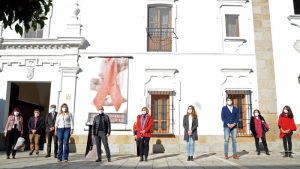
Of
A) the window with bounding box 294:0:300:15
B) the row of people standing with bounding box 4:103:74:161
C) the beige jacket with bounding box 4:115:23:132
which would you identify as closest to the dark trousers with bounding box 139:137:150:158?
the row of people standing with bounding box 4:103:74:161

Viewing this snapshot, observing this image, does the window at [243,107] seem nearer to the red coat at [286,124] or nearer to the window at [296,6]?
the red coat at [286,124]

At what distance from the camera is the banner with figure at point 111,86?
1166cm

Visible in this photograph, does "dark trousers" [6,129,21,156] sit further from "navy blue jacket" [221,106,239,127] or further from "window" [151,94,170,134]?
"navy blue jacket" [221,106,239,127]

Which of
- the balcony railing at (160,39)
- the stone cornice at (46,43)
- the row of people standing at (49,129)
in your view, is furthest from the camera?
the balcony railing at (160,39)

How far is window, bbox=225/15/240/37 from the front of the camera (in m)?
12.5

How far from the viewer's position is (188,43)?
39.8ft

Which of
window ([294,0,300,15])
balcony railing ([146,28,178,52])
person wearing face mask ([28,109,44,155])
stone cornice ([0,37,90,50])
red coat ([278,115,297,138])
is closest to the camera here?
red coat ([278,115,297,138])

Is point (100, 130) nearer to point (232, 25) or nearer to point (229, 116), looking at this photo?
point (229, 116)

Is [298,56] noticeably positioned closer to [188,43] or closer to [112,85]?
[188,43]

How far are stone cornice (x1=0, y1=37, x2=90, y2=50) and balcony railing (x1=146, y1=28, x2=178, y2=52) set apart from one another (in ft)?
8.48

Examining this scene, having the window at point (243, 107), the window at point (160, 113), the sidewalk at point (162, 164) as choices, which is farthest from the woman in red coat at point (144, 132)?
the window at point (243, 107)

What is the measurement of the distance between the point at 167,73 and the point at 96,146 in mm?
4423

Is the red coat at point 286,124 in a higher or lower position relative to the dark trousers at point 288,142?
higher

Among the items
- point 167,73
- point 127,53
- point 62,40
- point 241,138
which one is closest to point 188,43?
point 167,73
